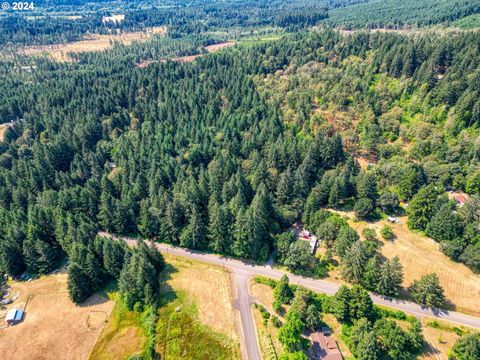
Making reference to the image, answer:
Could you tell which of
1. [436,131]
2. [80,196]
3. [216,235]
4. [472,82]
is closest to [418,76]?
[472,82]

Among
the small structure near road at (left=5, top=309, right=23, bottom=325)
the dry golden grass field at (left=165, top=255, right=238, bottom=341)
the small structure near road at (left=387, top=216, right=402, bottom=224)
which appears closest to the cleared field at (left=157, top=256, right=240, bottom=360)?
the dry golden grass field at (left=165, top=255, right=238, bottom=341)

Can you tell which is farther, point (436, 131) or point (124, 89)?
point (124, 89)

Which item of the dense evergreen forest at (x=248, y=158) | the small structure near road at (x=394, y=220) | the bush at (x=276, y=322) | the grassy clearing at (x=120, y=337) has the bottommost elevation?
the grassy clearing at (x=120, y=337)

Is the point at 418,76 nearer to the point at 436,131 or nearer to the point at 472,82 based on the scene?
the point at 472,82

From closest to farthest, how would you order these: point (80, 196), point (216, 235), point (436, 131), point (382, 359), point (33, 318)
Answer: point (382, 359), point (33, 318), point (216, 235), point (80, 196), point (436, 131)

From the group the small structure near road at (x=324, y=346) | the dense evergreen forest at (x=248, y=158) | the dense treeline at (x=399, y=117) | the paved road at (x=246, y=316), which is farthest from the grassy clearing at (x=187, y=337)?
the dense treeline at (x=399, y=117)

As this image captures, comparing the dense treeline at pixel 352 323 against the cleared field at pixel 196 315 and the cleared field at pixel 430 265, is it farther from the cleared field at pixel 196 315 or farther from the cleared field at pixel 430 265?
the cleared field at pixel 430 265

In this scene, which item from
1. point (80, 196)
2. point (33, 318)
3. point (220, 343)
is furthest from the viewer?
point (80, 196)

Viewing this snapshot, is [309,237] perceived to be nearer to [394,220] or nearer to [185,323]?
[394,220]

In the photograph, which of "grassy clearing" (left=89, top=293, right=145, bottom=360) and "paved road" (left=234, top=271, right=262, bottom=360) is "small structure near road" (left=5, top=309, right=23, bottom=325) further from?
"paved road" (left=234, top=271, right=262, bottom=360)
